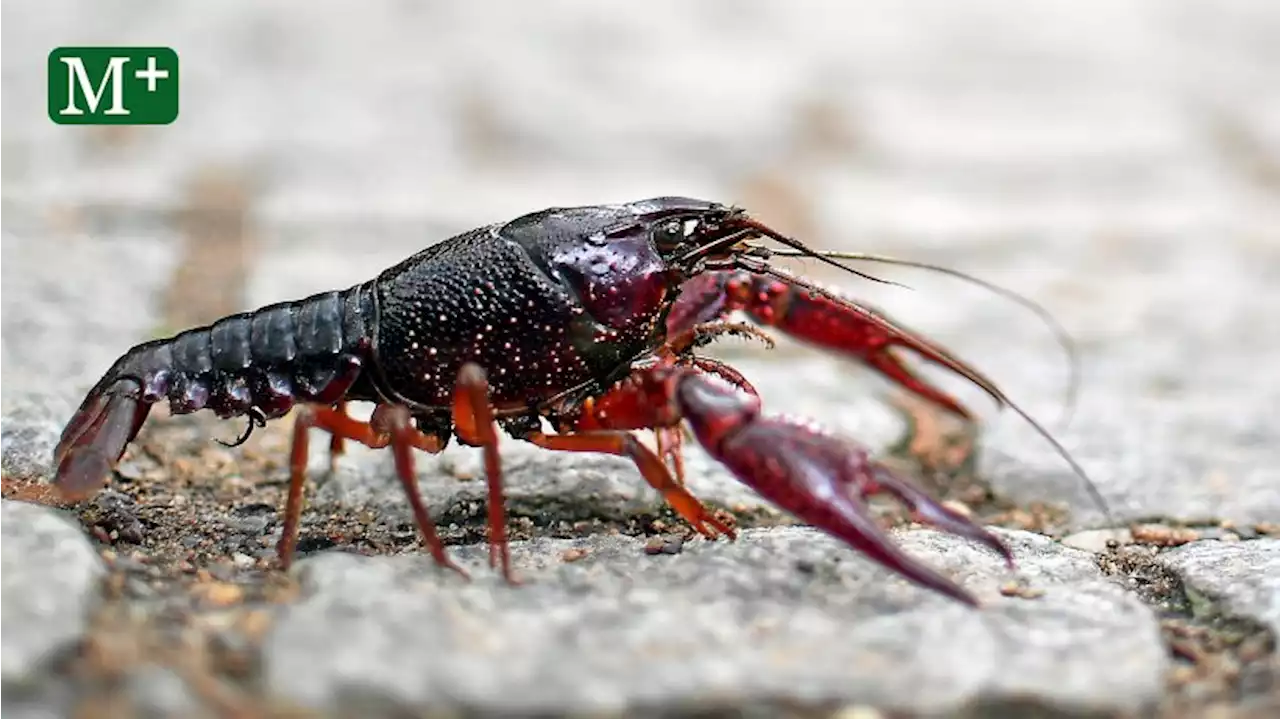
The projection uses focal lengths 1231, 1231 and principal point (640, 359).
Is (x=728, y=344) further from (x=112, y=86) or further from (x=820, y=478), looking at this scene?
A: (x=112, y=86)

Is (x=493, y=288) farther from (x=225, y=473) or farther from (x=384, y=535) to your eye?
(x=225, y=473)

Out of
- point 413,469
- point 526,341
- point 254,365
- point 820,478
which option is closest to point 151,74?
point 254,365

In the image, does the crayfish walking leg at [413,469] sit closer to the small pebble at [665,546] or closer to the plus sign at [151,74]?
the small pebble at [665,546]

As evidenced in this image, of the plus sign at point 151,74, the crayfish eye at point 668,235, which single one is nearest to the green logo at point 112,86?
the plus sign at point 151,74

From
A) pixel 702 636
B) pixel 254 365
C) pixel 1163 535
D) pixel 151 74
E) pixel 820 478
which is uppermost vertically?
pixel 151 74

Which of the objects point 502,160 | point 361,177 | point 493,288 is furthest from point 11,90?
point 493,288
